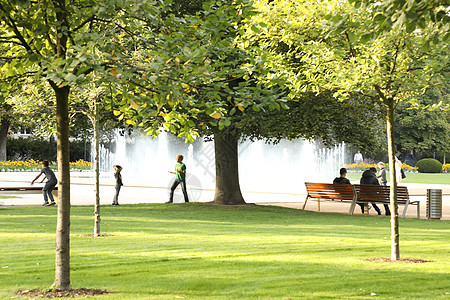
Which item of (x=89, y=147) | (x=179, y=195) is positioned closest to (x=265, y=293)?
(x=179, y=195)

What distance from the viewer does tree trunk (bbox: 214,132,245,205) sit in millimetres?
20972

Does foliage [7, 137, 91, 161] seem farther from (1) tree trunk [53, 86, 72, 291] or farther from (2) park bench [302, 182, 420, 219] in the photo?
(1) tree trunk [53, 86, 72, 291]

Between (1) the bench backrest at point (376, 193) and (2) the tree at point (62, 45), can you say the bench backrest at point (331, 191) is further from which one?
(2) the tree at point (62, 45)

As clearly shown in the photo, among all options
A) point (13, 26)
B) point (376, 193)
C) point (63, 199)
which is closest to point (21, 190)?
point (376, 193)

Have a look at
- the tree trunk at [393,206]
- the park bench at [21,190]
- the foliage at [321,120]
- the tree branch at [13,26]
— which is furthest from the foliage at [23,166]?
the tree branch at [13,26]

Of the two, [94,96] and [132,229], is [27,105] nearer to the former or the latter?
[94,96]

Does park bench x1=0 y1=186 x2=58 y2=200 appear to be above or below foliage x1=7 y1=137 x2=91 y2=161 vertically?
below

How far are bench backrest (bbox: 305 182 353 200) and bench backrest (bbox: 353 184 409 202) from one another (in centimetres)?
28

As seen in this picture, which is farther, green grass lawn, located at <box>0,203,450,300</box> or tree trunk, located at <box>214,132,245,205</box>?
tree trunk, located at <box>214,132,245,205</box>

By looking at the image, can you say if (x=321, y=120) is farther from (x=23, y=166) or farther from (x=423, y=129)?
(x=423, y=129)

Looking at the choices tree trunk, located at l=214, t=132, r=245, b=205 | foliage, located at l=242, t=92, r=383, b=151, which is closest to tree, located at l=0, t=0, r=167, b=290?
foliage, located at l=242, t=92, r=383, b=151

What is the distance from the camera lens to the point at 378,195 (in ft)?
60.6

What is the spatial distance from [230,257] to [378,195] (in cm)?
979

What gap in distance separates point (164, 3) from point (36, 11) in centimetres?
144
